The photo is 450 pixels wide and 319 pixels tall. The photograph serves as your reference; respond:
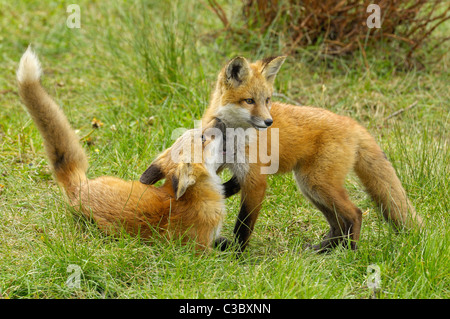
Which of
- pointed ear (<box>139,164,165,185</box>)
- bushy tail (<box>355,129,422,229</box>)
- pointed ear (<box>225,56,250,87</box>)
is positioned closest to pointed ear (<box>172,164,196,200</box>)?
pointed ear (<box>139,164,165,185</box>)

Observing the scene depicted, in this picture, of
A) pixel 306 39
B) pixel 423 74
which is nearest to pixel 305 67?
pixel 306 39

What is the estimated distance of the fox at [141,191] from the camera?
4.18 meters

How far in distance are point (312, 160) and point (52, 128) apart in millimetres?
2224

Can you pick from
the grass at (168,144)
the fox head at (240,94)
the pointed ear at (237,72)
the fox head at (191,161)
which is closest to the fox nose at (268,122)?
the fox head at (240,94)

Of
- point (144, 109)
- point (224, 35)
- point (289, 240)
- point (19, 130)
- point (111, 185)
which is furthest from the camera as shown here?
point (224, 35)

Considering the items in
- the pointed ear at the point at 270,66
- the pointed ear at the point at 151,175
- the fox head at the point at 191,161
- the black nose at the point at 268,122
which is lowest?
the pointed ear at the point at 151,175

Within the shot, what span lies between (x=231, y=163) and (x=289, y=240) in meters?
0.85

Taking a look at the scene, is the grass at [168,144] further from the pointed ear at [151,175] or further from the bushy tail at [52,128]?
the pointed ear at [151,175]

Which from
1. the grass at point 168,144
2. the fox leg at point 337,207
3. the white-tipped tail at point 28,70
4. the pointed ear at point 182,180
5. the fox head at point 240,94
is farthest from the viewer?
the fox head at point 240,94

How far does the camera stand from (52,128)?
4.53m

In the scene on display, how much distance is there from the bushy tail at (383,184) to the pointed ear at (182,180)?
1.59m
